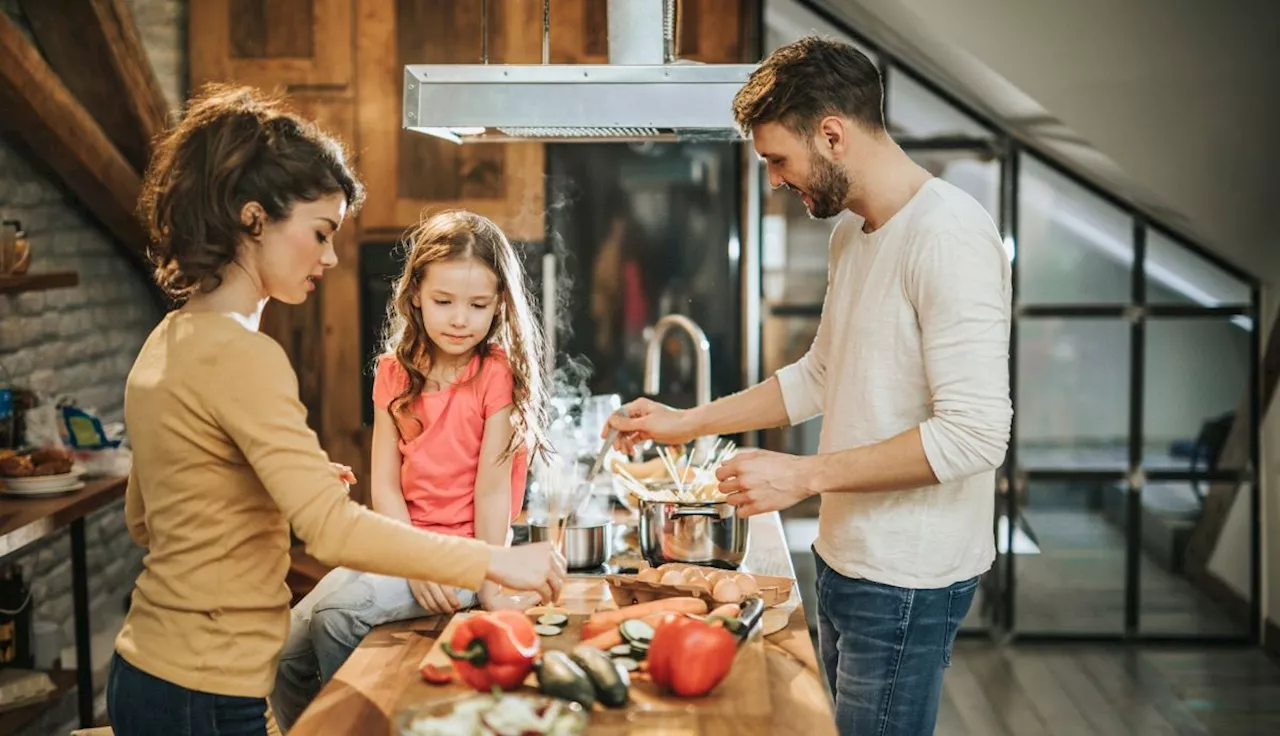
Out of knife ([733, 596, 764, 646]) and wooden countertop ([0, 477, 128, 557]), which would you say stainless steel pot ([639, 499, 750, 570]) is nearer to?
Result: knife ([733, 596, 764, 646])

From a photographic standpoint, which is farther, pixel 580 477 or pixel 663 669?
pixel 580 477

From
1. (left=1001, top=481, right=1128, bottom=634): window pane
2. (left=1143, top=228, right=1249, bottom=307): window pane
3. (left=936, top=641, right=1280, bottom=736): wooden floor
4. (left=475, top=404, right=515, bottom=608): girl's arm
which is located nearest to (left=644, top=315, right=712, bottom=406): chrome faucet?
(left=475, top=404, right=515, bottom=608): girl's arm

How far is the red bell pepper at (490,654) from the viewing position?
1618mm

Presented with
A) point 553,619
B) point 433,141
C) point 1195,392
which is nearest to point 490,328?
point 553,619

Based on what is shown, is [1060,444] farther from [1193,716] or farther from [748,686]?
[748,686]

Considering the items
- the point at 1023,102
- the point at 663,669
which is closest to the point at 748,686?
the point at 663,669

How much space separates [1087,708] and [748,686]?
9.11ft

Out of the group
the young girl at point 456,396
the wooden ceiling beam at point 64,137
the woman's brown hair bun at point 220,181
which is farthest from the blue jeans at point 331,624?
the wooden ceiling beam at point 64,137

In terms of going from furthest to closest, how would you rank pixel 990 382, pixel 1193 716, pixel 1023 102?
pixel 1023 102 < pixel 1193 716 < pixel 990 382

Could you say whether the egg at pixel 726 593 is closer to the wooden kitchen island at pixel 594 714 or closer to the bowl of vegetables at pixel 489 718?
the wooden kitchen island at pixel 594 714

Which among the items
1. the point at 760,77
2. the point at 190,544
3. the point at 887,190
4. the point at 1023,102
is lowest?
the point at 190,544

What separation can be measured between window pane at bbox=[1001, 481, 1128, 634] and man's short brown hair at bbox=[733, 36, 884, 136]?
311 centimetres

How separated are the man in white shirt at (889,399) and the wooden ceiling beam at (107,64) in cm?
269

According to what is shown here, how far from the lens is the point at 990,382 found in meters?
1.87
